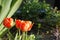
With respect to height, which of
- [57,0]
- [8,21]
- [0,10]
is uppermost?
[8,21]

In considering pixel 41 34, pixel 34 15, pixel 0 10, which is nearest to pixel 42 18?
pixel 34 15

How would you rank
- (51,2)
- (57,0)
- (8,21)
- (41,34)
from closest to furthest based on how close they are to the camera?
(8,21)
(41,34)
(51,2)
(57,0)

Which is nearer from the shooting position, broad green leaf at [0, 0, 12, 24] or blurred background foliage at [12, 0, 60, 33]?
broad green leaf at [0, 0, 12, 24]

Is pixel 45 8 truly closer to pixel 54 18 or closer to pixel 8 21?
pixel 54 18

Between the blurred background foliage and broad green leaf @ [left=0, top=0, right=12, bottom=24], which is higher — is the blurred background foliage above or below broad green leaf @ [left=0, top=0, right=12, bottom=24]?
A: below

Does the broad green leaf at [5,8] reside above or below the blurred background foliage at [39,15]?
above

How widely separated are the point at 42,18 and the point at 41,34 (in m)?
0.78

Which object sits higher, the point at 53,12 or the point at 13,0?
the point at 13,0

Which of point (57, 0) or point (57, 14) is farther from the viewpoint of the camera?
point (57, 0)

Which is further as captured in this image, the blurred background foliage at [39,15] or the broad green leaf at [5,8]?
the blurred background foliage at [39,15]

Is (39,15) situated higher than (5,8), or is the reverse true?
(5,8)

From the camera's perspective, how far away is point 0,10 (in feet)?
16.0

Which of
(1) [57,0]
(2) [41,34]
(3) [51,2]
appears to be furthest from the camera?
(1) [57,0]

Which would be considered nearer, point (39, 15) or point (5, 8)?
point (5, 8)
